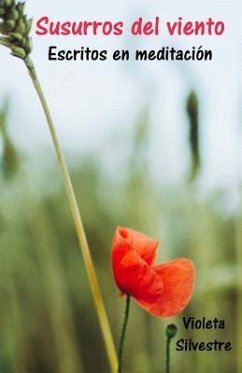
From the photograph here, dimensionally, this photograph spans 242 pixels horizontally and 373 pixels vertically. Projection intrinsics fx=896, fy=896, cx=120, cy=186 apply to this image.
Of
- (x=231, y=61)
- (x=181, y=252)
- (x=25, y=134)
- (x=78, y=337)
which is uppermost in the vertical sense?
(x=231, y=61)

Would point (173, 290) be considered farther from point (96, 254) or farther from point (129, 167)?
point (129, 167)

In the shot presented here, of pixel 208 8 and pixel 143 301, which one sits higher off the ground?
pixel 208 8

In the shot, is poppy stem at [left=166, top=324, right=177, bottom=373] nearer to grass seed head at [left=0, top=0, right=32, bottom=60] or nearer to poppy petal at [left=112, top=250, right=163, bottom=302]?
poppy petal at [left=112, top=250, right=163, bottom=302]

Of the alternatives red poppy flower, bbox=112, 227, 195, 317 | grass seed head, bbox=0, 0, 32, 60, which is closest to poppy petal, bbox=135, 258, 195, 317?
red poppy flower, bbox=112, 227, 195, 317

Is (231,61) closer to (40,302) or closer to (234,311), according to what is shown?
(234,311)

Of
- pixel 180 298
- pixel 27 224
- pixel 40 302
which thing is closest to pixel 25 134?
pixel 27 224

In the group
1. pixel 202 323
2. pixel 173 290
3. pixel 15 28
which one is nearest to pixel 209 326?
pixel 202 323
